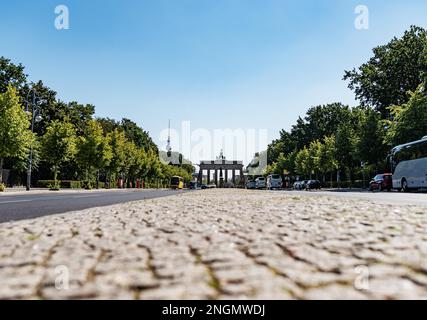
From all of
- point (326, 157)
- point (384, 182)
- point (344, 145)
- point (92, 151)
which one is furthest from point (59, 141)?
point (326, 157)

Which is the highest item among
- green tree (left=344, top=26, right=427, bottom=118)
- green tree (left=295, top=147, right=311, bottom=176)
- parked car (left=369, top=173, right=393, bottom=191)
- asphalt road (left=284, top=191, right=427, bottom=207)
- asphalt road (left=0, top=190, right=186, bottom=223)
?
green tree (left=344, top=26, right=427, bottom=118)

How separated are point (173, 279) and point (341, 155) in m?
52.2

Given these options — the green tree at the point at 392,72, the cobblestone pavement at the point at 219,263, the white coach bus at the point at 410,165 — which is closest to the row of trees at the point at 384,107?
the green tree at the point at 392,72

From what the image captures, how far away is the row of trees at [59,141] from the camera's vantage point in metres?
31.4

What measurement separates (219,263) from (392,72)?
49.2 metres

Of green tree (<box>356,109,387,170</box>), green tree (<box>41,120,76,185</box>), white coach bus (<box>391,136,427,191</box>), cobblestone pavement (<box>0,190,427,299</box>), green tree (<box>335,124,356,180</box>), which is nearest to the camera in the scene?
cobblestone pavement (<box>0,190,427,299</box>)

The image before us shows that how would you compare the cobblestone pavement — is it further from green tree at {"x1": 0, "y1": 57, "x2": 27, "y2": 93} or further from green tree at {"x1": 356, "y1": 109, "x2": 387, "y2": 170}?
green tree at {"x1": 0, "y1": 57, "x2": 27, "y2": 93}

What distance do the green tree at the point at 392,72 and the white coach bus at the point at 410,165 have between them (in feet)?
63.5

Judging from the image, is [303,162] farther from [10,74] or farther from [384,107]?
[10,74]

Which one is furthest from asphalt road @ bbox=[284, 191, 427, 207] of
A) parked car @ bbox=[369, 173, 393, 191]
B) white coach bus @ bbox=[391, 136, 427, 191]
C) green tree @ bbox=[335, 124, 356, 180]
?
green tree @ bbox=[335, 124, 356, 180]

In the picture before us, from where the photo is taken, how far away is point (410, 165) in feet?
85.6

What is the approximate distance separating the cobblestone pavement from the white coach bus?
22012 millimetres

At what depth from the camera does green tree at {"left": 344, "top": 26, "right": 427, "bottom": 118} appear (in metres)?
44.8
